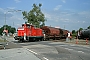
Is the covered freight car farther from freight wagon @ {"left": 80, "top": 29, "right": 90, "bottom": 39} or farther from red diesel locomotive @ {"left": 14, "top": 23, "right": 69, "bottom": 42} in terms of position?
freight wagon @ {"left": 80, "top": 29, "right": 90, "bottom": 39}

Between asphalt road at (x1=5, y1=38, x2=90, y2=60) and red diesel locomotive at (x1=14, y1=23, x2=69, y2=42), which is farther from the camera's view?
red diesel locomotive at (x1=14, y1=23, x2=69, y2=42)

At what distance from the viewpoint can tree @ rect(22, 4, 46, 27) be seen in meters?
78.8

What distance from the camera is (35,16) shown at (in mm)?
80312

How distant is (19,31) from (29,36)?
A: 2.29 metres

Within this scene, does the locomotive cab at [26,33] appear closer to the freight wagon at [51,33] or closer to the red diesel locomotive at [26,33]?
the red diesel locomotive at [26,33]

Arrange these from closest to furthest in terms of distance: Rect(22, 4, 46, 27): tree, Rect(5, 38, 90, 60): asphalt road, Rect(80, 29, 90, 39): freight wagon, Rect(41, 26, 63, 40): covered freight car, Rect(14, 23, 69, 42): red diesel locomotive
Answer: Rect(5, 38, 90, 60): asphalt road < Rect(14, 23, 69, 42): red diesel locomotive < Rect(80, 29, 90, 39): freight wagon < Rect(41, 26, 63, 40): covered freight car < Rect(22, 4, 46, 27): tree

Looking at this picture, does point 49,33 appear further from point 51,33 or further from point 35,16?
point 35,16

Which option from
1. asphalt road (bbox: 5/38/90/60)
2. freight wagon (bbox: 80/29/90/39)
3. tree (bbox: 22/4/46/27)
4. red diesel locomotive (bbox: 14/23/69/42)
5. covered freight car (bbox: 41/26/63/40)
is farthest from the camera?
tree (bbox: 22/4/46/27)

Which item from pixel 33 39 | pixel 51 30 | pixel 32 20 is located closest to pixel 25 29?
pixel 33 39

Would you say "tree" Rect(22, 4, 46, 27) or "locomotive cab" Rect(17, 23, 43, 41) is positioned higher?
"tree" Rect(22, 4, 46, 27)

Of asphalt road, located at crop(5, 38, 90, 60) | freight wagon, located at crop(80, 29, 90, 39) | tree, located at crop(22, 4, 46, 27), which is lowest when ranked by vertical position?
asphalt road, located at crop(5, 38, 90, 60)

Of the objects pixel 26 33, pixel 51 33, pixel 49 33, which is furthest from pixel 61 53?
pixel 51 33

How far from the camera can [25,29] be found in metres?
36.5

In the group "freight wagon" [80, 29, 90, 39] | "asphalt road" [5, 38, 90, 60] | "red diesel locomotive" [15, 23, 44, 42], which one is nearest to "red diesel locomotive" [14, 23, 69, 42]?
"red diesel locomotive" [15, 23, 44, 42]
